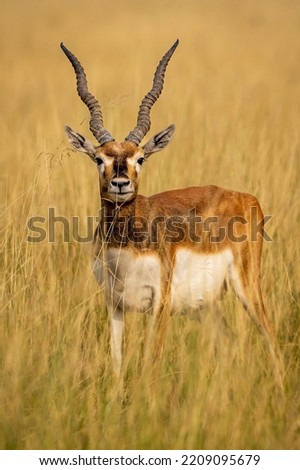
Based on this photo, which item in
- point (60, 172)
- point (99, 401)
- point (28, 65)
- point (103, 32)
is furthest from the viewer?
point (103, 32)

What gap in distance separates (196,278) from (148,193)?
2616 mm

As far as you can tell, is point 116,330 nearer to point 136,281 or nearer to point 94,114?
point 136,281

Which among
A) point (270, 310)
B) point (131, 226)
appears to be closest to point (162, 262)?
point (131, 226)

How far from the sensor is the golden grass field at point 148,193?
502 centimetres

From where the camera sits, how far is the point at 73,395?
5238 millimetres

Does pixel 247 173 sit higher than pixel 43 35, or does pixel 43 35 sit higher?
pixel 43 35

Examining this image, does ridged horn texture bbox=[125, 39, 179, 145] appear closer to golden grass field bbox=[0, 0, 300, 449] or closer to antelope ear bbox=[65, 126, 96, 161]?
antelope ear bbox=[65, 126, 96, 161]

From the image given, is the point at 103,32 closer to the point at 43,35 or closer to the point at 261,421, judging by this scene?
the point at 43,35

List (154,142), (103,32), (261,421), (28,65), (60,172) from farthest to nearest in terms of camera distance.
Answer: (103,32), (28,65), (60,172), (154,142), (261,421)

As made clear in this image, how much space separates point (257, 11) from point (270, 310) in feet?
45.5

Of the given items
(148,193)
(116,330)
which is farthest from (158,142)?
(148,193)

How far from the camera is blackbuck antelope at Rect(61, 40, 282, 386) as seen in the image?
6.35 meters

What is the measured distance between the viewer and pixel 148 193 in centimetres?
927

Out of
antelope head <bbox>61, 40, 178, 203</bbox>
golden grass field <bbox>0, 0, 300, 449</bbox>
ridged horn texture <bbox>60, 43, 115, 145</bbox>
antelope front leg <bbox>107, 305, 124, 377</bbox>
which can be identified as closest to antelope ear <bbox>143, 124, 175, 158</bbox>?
antelope head <bbox>61, 40, 178, 203</bbox>
